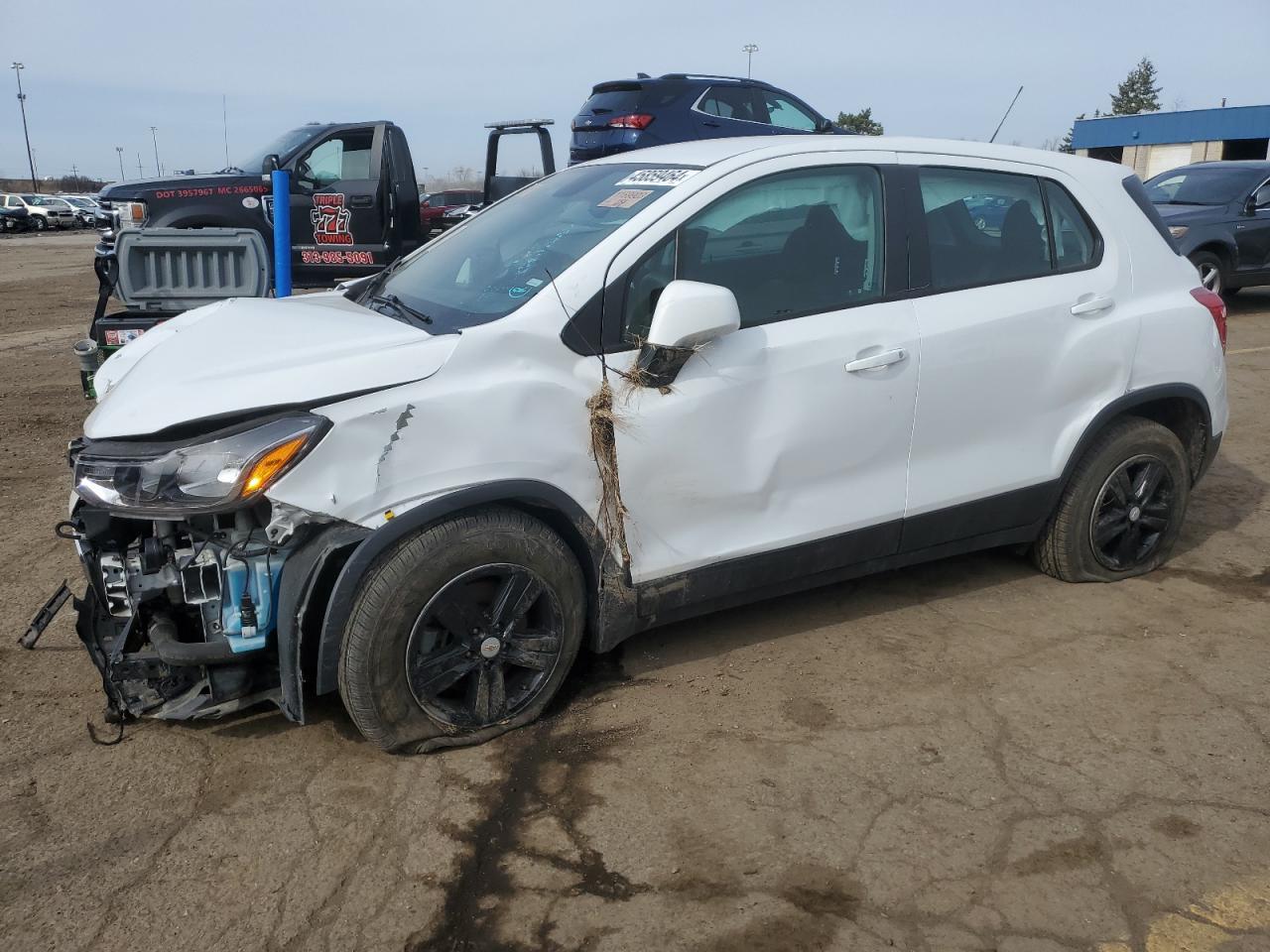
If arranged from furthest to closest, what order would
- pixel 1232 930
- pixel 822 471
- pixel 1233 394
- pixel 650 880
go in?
pixel 1233 394, pixel 822 471, pixel 650 880, pixel 1232 930

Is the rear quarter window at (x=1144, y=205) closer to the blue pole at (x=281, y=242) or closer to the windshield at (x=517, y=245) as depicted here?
the windshield at (x=517, y=245)

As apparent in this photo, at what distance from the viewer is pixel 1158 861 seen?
283cm

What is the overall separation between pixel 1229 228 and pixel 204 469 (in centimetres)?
1250

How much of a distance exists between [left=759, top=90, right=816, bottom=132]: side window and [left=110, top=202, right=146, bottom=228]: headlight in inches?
261

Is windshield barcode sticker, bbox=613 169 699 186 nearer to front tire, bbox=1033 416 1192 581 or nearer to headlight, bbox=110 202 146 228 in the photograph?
front tire, bbox=1033 416 1192 581

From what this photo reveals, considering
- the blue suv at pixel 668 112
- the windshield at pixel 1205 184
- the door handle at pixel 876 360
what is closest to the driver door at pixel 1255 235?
the windshield at pixel 1205 184

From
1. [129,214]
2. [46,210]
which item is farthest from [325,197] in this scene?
[46,210]

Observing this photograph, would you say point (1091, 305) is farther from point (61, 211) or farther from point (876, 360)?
point (61, 211)

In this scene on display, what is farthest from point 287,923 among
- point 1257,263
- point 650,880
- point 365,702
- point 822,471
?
point 1257,263

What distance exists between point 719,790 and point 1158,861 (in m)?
1.19

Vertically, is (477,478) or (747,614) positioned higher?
(477,478)

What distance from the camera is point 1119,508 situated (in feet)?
15.1

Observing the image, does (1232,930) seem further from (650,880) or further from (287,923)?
(287,923)

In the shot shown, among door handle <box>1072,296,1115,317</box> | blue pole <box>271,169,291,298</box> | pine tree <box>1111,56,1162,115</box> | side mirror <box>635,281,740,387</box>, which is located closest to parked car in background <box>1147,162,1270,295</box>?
door handle <box>1072,296,1115,317</box>
